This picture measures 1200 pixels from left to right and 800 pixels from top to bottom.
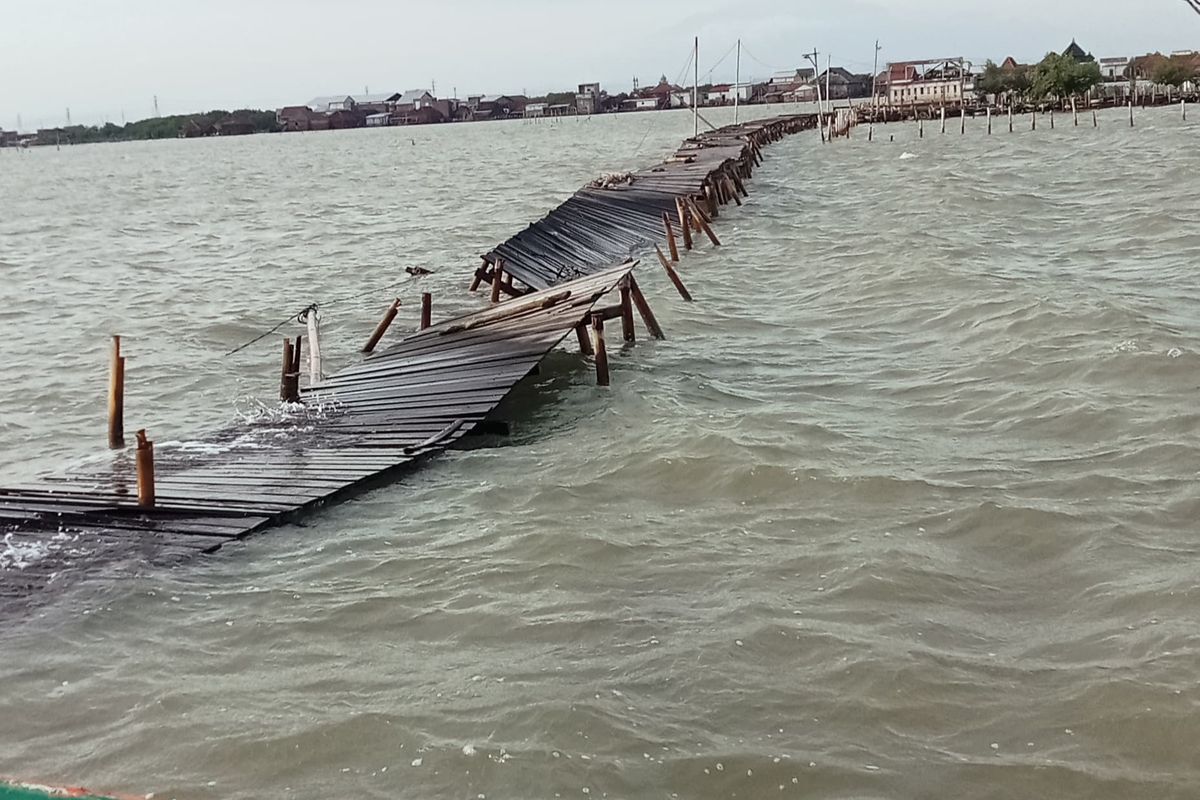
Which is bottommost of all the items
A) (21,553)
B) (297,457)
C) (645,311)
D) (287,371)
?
(21,553)

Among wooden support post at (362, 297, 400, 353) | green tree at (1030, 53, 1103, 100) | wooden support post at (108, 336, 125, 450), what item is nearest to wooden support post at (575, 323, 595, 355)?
wooden support post at (362, 297, 400, 353)

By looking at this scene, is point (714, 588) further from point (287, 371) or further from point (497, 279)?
point (497, 279)

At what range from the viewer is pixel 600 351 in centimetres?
1117

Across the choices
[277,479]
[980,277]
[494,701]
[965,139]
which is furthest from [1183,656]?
[965,139]

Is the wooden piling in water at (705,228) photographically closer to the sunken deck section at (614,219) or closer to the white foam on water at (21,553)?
the sunken deck section at (614,219)

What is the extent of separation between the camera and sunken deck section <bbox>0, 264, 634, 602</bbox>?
7.39m

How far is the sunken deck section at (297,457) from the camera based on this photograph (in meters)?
7.39

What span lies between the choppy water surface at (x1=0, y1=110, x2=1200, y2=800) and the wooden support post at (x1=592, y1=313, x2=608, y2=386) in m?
0.38

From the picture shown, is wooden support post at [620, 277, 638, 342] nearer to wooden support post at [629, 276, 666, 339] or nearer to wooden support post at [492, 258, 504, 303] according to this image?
wooden support post at [629, 276, 666, 339]

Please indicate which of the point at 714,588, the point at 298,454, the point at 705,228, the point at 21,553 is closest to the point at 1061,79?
the point at 705,228

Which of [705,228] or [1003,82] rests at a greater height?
[1003,82]

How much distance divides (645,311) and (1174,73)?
9993cm

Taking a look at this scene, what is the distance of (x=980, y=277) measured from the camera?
1650 centimetres

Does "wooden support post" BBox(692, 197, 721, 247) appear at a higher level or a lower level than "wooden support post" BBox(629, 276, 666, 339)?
higher
